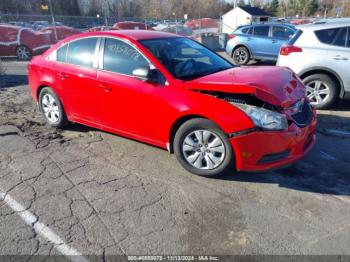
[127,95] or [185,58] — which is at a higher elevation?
[185,58]

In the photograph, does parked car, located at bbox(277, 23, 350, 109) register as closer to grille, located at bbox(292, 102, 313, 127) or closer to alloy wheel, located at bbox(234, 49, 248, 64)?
grille, located at bbox(292, 102, 313, 127)

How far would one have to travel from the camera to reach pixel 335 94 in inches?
236

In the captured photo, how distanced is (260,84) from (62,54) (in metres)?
3.21

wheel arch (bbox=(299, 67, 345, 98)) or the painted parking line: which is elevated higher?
wheel arch (bbox=(299, 67, 345, 98))

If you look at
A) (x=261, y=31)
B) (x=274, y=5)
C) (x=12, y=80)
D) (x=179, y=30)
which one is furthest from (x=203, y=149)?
(x=274, y=5)

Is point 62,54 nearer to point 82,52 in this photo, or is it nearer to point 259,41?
point 82,52

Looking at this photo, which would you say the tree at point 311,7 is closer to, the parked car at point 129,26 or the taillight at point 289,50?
the parked car at point 129,26

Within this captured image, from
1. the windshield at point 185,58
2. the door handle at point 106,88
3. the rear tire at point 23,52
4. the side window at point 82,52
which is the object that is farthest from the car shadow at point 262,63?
the rear tire at point 23,52

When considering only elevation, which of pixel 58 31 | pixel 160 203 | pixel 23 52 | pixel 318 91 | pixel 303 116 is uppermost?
pixel 58 31

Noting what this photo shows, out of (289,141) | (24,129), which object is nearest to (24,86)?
(24,129)

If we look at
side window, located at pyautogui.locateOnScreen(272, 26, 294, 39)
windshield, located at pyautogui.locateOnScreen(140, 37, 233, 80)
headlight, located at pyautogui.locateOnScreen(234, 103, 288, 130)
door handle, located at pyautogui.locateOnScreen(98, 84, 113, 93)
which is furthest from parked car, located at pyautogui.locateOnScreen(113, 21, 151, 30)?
headlight, located at pyautogui.locateOnScreen(234, 103, 288, 130)

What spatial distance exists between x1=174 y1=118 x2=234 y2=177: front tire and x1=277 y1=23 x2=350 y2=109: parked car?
3.45 m

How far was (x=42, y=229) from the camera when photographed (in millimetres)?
2842

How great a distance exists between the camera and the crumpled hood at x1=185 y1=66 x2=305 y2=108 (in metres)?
3.28
